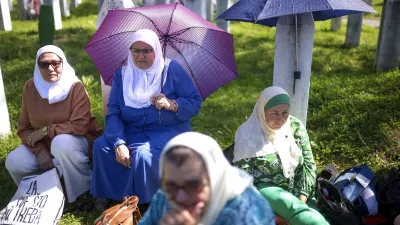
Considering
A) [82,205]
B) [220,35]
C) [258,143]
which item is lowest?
[82,205]

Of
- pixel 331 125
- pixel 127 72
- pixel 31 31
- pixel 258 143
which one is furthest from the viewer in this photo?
pixel 31 31

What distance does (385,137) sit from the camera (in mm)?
4449

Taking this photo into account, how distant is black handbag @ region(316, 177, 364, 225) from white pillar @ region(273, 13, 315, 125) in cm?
78

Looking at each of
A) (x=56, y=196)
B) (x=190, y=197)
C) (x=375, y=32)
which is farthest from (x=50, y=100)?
(x=375, y=32)

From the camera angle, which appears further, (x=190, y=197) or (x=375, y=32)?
(x=375, y=32)

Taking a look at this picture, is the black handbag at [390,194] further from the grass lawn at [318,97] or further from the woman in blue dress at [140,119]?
the woman in blue dress at [140,119]

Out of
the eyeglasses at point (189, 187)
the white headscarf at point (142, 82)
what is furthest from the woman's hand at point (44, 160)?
the eyeglasses at point (189, 187)

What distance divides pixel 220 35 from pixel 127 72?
3.18ft

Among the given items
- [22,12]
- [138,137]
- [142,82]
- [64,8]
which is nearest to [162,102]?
[142,82]

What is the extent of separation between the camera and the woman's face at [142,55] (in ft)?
10.9

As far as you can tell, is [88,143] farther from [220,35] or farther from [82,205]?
[220,35]

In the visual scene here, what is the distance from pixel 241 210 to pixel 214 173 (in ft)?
0.78

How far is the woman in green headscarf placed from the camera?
303 centimetres

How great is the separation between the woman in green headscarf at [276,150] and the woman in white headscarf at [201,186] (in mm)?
1270
